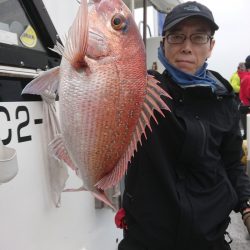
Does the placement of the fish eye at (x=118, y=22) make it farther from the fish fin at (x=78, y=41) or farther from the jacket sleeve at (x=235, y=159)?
the jacket sleeve at (x=235, y=159)

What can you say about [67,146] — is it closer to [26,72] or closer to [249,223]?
[26,72]

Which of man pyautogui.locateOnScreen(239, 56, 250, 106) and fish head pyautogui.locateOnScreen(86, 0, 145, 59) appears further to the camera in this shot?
man pyautogui.locateOnScreen(239, 56, 250, 106)

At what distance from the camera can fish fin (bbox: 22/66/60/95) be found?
3.28 ft

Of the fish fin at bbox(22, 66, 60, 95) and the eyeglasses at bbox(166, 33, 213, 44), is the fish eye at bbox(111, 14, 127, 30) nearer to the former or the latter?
the fish fin at bbox(22, 66, 60, 95)

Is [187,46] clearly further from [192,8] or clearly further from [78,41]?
[78,41]

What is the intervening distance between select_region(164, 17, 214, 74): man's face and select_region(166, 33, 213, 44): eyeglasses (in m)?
0.01

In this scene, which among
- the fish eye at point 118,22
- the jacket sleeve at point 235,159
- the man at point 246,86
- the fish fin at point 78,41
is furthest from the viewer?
the man at point 246,86

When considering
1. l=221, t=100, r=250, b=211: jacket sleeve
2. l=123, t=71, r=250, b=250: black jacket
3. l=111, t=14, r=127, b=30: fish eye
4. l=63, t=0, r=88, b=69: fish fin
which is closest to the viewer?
l=63, t=0, r=88, b=69: fish fin

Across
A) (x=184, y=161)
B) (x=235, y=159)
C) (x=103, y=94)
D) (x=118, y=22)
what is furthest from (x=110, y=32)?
(x=235, y=159)

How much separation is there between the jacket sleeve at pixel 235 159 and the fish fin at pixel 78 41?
3.63ft

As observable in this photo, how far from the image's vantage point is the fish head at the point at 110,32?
3.09ft

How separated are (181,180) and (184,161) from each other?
9 centimetres

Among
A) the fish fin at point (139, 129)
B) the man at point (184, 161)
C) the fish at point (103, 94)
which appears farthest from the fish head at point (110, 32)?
the man at point (184, 161)

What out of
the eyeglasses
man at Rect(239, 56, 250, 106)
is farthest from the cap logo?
man at Rect(239, 56, 250, 106)
